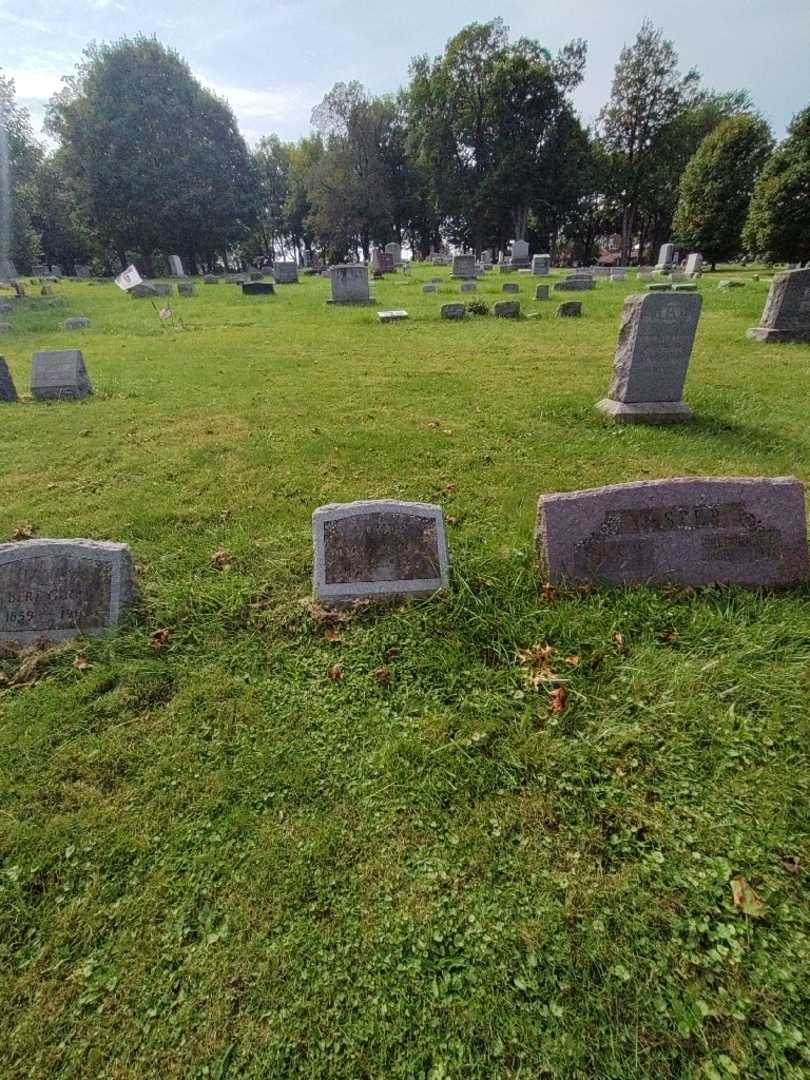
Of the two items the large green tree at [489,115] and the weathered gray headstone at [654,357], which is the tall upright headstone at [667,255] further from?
the weathered gray headstone at [654,357]

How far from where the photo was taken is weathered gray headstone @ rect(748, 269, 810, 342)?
9812 mm

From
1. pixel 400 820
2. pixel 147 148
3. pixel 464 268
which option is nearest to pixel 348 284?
pixel 464 268

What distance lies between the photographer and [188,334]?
537 inches

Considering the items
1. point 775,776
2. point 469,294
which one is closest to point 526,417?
point 775,776

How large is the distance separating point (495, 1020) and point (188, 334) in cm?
1516

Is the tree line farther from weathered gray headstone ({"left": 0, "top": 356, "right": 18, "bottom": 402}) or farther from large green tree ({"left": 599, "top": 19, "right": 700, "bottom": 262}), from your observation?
weathered gray headstone ({"left": 0, "top": 356, "right": 18, "bottom": 402})

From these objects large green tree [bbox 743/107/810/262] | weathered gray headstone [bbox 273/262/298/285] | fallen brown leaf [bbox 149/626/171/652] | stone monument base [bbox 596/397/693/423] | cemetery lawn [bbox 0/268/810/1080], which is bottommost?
cemetery lawn [bbox 0/268/810/1080]

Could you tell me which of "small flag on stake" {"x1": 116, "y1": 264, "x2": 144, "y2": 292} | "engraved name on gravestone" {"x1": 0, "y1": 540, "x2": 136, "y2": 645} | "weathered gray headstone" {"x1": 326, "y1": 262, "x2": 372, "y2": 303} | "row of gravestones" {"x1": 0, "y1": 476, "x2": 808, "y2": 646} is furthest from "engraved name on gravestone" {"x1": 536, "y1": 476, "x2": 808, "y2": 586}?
"weathered gray headstone" {"x1": 326, "y1": 262, "x2": 372, "y2": 303}

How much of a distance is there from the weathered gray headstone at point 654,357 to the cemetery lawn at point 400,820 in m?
2.55

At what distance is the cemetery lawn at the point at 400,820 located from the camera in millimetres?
1562

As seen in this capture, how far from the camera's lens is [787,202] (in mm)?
20781

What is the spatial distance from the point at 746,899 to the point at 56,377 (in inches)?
384

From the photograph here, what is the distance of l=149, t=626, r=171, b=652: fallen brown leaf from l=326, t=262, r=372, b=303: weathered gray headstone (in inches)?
673

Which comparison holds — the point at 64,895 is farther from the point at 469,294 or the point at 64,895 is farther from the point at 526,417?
the point at 469,294
